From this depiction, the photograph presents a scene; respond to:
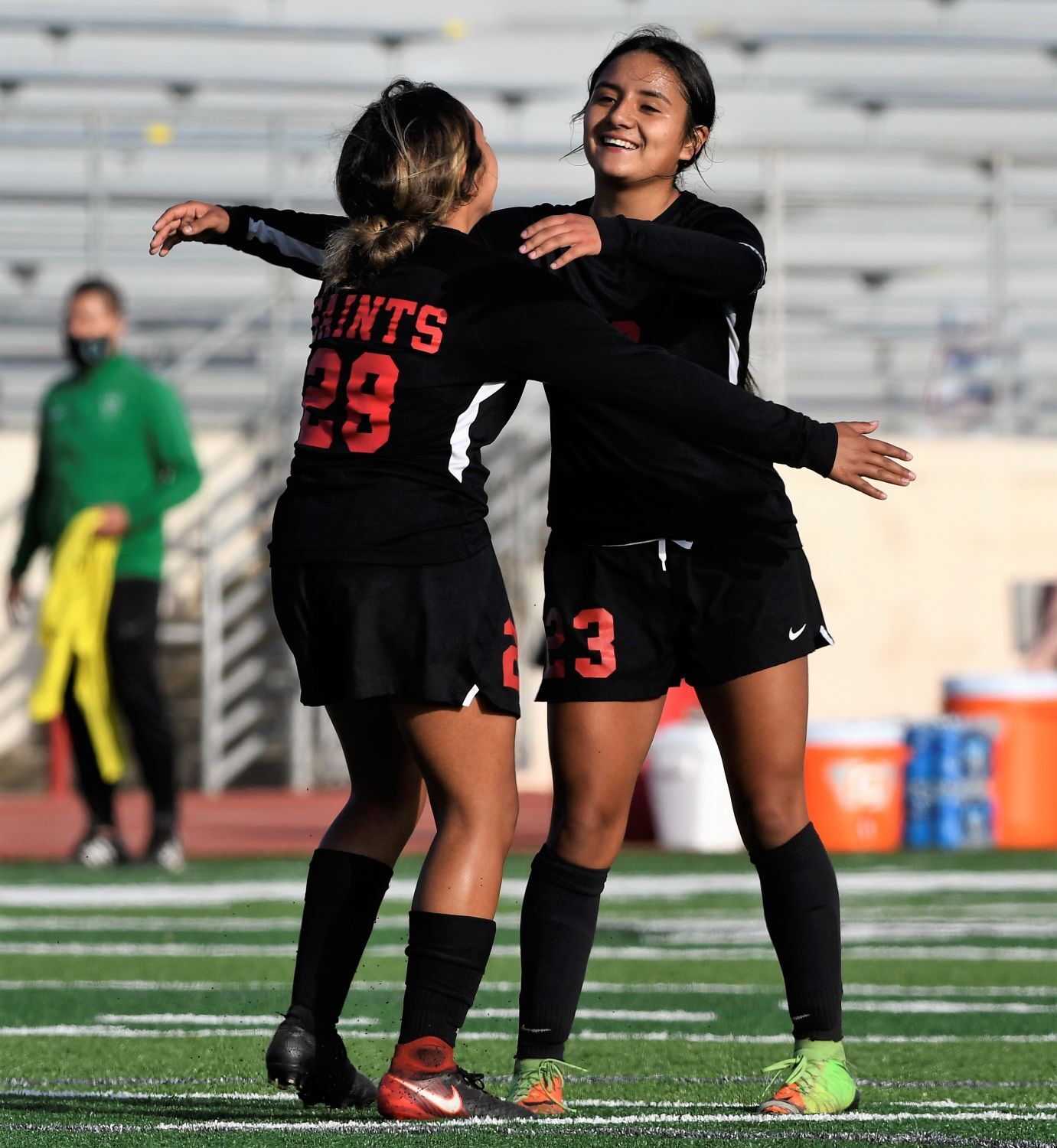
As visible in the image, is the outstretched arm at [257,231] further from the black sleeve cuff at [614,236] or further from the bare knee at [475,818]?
the bare knee at [475,818]

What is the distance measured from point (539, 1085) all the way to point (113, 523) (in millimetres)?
5352

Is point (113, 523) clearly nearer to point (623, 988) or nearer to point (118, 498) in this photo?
point (118, 498)

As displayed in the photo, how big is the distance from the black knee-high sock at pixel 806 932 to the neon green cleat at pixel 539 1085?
16.6 inches

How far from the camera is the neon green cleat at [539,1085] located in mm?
3594

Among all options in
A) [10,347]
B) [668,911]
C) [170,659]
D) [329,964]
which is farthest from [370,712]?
[10,347]

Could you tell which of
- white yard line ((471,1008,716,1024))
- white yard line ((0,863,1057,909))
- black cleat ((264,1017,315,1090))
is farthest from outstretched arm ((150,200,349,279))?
white yard line ((0,863,1057,909))

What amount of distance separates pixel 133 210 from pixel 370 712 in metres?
14.9

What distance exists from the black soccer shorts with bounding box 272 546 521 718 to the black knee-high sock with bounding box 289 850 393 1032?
0.32 metres

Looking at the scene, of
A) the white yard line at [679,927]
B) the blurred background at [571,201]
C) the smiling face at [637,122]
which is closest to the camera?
the smiling face at [637,122]

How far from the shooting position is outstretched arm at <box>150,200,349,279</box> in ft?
12.9

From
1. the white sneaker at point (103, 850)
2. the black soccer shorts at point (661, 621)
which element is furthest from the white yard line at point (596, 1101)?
the white sneaker at point (103, 850)

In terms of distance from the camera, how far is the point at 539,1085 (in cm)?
364

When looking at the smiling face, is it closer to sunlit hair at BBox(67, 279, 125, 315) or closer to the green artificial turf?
the green artificial turf

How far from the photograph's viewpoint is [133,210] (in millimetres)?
17922
